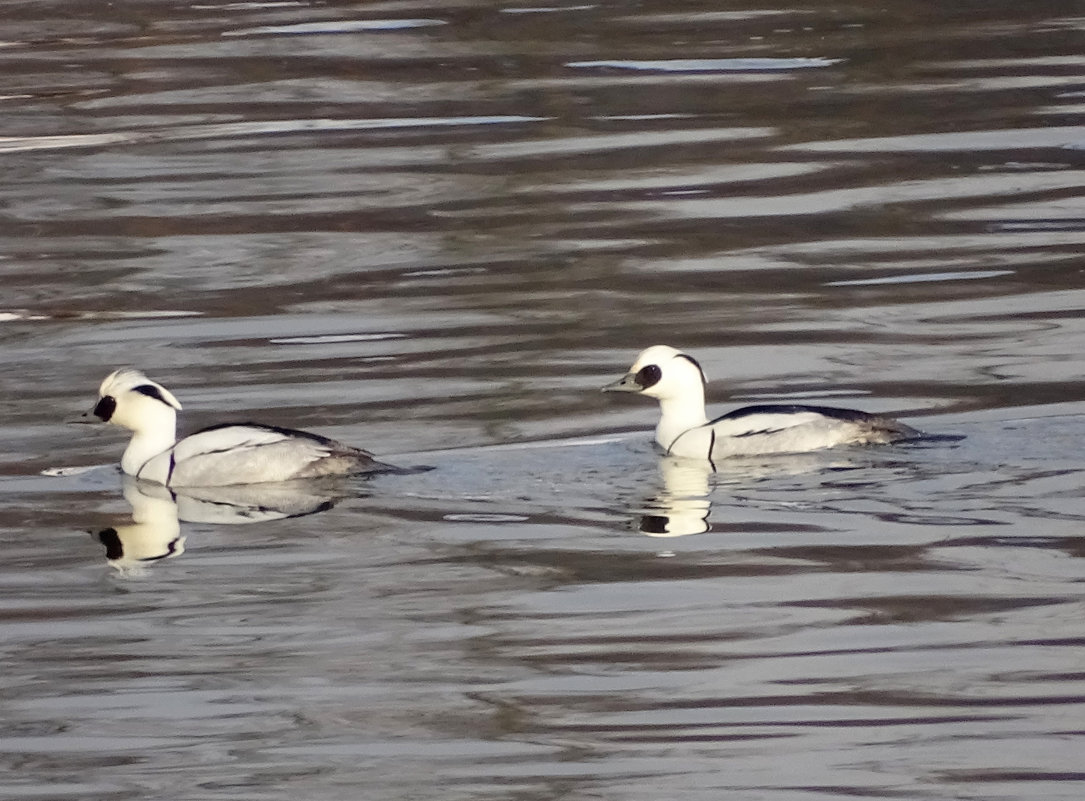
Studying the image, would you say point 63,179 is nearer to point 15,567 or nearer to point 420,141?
point 420,141

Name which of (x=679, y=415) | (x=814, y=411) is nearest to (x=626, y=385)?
(x=679, y=415)

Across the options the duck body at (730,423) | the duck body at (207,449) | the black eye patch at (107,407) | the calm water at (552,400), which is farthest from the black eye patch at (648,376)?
the black eye patch at (107,407)

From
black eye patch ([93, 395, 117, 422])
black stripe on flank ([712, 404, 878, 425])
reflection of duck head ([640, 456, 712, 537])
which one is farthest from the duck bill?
black eye patch ([93, 395, 117, 422])

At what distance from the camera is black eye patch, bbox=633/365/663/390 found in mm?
9930

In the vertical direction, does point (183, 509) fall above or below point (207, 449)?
below

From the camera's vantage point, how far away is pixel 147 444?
32.6ft

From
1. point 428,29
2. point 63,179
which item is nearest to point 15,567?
point 63,179

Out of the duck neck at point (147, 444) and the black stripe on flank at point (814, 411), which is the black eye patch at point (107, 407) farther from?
the black stripe on flank at point (814, 411)

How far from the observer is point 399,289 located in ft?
42.8

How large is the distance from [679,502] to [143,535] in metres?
2.08

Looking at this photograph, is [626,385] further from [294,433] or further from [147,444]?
[147,444]

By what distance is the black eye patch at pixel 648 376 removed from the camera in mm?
9930

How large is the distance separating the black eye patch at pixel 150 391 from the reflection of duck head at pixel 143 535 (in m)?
0.48

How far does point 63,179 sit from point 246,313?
4.45m
